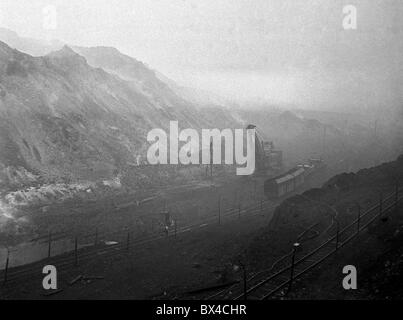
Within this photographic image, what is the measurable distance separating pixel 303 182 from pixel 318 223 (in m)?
30.7

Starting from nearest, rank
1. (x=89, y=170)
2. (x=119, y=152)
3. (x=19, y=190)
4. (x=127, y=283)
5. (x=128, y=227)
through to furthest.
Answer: (x=127, y=283), (x=128, y=227), (x=19, y=190), (x=89, y=170), (x=119, y=152)

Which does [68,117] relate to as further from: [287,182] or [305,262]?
[305,262]

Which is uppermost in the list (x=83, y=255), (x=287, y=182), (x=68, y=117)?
(x=68, y=117)

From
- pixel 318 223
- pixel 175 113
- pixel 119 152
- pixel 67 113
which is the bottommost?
pixel 318 223

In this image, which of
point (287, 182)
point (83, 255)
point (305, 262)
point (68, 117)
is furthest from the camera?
point (68, 117)

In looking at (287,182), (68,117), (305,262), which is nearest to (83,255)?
(305,262)

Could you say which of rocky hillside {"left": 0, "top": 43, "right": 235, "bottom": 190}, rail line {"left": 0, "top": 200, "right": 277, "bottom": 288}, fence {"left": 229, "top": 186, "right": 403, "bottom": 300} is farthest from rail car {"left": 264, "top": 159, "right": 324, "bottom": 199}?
rocky hillside {"left": 0, "top": 43, "right": 235, "bottom": 190}

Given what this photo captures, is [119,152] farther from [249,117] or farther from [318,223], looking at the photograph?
[249,117]

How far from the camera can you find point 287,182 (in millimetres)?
54750

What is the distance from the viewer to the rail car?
52.1m

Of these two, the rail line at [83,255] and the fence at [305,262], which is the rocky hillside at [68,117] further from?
the fence at [305,262]

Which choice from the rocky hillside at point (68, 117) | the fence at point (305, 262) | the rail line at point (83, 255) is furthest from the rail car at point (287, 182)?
the rocky hillside at point (68, 117)

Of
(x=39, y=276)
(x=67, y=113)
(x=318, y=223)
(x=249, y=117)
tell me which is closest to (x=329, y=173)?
(x=318, y=223)

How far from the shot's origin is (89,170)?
177ft
